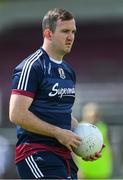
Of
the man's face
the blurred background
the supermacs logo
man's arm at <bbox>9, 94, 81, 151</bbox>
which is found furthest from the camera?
the blurred background

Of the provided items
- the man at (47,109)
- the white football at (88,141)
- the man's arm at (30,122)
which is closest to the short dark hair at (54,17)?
the man at (47,109)

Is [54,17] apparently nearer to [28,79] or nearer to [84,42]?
[28,79]

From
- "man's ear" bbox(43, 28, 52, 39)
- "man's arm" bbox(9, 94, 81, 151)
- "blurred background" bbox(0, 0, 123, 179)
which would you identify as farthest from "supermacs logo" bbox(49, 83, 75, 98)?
"blurred background" bbox(0, 0, 123, 179)

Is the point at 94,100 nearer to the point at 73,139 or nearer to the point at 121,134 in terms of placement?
the point at 121,134

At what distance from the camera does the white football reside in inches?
253

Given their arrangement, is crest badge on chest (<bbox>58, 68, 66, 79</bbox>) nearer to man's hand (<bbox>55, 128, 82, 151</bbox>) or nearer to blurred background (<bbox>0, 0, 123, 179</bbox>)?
man's hand (<bbox>55, 128, 82, 151</bbox>)

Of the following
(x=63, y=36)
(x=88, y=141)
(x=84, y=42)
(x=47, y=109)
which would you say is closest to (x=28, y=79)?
(x=47, y=109)

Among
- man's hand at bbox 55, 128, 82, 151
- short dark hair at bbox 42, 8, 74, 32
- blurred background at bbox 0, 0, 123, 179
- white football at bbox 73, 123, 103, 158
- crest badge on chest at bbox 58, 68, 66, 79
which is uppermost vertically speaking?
short dark hair at bbox 42, 8, 74, 32

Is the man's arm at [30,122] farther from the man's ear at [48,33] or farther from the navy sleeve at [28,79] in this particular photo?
the man's ear at [48,33]

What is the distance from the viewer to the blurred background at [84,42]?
21984mm

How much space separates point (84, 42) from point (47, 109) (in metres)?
18.8

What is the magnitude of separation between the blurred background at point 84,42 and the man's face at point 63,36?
13.9 metres

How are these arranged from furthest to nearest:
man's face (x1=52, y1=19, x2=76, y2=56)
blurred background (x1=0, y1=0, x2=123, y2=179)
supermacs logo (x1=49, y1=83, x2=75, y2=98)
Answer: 1. blurred background (x1=0, y1=0, x2=123, y2=179)
2. man's face (x1=52, y1=19, x2=76, y2=56)
3. supermacs logo (x1=49, y1=83, x2=75, y2=98)

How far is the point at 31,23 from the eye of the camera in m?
24.7
